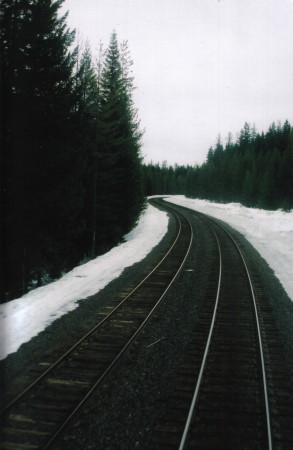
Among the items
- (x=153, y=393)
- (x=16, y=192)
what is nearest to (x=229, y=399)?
(x=153, y=393)

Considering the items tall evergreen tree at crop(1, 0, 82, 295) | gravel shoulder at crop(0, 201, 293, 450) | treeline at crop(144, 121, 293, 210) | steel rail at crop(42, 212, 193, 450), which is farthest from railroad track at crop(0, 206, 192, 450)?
treeline at crop(144, 121, 293, 210)

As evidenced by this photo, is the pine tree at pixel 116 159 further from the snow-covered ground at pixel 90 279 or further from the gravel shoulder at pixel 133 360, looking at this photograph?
the gravel shoulder at pixel 133 360

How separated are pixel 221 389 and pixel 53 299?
6476mm

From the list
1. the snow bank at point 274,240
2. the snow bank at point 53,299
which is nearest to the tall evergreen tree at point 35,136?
the snow bank at point 53,299

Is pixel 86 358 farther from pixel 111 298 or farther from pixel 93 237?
pixel 93 237

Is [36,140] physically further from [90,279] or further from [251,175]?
[251,175]

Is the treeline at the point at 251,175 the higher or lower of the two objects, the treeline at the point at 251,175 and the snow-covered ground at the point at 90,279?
the higher

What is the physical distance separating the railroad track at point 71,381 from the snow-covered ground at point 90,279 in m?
1.45

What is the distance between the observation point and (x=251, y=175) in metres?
74.0

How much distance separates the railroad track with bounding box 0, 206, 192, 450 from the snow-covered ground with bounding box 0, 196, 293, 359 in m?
1.45

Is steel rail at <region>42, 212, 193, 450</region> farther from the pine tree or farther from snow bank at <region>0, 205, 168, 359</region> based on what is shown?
the pine tree

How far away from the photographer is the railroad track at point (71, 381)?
4852 millimetres

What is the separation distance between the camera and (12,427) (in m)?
4.94

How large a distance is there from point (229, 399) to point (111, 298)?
5.95 m
